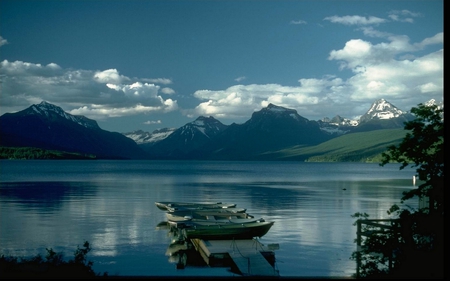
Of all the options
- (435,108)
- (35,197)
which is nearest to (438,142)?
(435,108)

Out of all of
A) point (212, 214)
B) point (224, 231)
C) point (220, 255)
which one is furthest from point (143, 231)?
point (220, 255)

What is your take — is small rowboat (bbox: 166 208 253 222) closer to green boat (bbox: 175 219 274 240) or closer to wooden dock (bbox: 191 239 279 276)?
green boat (bbox: 175 219 274 240)

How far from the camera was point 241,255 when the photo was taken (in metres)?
22.2

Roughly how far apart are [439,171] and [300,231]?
1968cm

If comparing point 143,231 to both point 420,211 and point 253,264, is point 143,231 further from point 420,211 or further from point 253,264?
point 420,211

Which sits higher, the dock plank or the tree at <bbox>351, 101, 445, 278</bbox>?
the tree at <bbox>351, 101, 445, 278</bbox>

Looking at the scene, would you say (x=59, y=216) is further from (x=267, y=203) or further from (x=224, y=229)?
(x=267, y=203)

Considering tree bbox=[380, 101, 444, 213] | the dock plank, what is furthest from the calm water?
tree bbox=[380, 101, 444, 213]

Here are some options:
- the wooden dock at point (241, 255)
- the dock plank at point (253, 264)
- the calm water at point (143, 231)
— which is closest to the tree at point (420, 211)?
the dock plank at point (253, 264)

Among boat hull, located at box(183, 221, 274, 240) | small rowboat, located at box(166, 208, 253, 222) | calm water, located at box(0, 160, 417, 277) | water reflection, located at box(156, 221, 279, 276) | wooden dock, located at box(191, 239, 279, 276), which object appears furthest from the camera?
small rowboat, located at box(166, 208, 253, 222)

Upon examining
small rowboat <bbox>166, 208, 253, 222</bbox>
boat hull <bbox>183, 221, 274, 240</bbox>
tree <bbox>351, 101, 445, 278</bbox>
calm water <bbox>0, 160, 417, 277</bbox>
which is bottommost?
calm water <bbox>0, 160, 417, 277</bbox>

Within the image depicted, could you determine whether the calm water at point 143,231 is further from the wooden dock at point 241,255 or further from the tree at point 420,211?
the tree at point 420,211

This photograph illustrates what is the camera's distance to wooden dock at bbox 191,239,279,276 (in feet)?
64.8

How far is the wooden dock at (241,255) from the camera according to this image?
1977 centimetres
